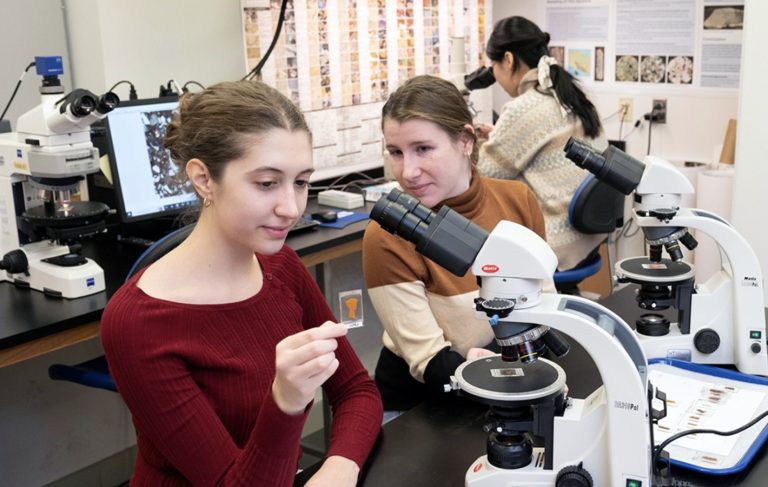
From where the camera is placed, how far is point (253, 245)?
1280 mm

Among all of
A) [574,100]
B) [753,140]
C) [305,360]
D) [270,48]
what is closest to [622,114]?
[753,140]

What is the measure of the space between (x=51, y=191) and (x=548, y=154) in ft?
5.40

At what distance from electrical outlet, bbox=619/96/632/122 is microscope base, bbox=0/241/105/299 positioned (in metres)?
2.66

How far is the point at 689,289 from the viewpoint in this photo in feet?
5.50

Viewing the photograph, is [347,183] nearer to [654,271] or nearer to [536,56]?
[536,56]

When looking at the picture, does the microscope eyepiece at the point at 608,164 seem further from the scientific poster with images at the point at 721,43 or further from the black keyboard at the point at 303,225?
the scientific poster with images at the point at 721,43

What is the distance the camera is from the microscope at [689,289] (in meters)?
1.63

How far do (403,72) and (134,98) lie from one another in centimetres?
132

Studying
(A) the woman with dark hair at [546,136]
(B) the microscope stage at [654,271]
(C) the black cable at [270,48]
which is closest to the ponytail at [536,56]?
(A) the woman with dark hair at [546,136]

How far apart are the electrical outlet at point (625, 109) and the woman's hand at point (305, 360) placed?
3.25m

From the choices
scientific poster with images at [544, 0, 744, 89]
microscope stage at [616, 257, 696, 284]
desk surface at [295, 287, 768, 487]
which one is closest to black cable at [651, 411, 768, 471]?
desk surface at [295, 287, 768, 487]

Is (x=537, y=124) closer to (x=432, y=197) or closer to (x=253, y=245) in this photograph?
(x=432, y=197)

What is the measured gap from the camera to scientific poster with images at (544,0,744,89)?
3711mm

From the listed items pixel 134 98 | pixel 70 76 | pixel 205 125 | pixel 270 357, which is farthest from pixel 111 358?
pixel 70 76
